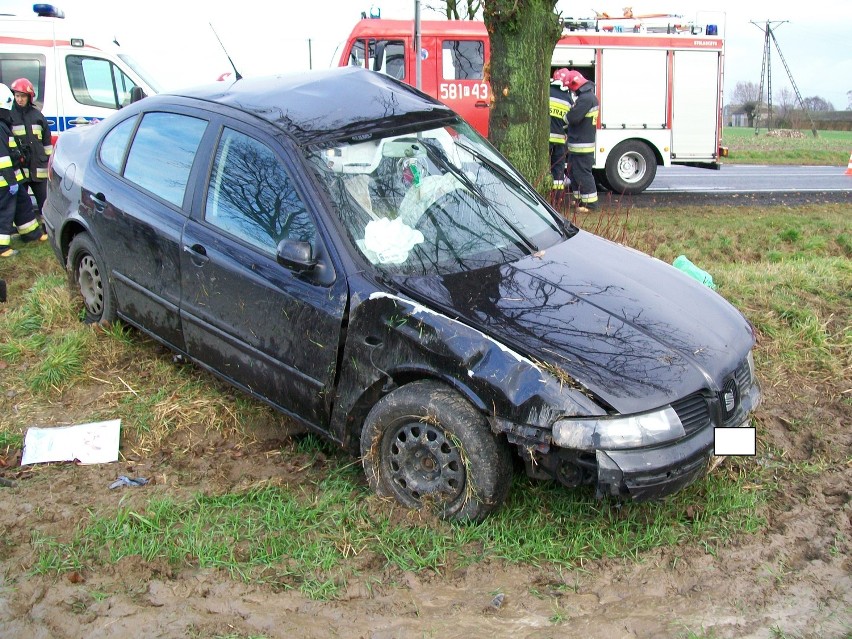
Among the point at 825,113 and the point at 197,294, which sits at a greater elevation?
the point at 825,113

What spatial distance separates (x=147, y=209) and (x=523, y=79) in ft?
11.8

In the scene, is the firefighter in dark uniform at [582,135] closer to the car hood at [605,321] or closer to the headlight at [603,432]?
the car hood at [605,321]

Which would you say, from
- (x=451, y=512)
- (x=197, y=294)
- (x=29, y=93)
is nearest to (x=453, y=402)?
(x=451, y=512)

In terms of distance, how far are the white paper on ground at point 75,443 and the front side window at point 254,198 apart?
132cm

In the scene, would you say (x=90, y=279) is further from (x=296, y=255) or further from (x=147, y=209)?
(x=296, y=255)

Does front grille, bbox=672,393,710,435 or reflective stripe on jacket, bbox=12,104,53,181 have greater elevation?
reflective stripe on jacket, bbox=12,104,53,181

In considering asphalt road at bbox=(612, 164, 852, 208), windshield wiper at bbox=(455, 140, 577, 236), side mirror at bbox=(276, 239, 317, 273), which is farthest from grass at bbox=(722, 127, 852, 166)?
side mirror at bbox=(276, 239, 317, 273)

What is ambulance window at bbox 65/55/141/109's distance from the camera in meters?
11.8

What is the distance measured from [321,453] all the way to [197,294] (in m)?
1.08

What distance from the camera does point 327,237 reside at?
383 centimetres

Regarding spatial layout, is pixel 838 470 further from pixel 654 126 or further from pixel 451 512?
pixel 654 126

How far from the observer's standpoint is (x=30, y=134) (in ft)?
32.7

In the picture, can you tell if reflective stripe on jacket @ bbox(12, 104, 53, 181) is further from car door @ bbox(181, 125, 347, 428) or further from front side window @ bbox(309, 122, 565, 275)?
front side window @ bbox(309, 122, 565, 275)

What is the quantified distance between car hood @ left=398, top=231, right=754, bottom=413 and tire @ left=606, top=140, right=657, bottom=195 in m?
10.6
